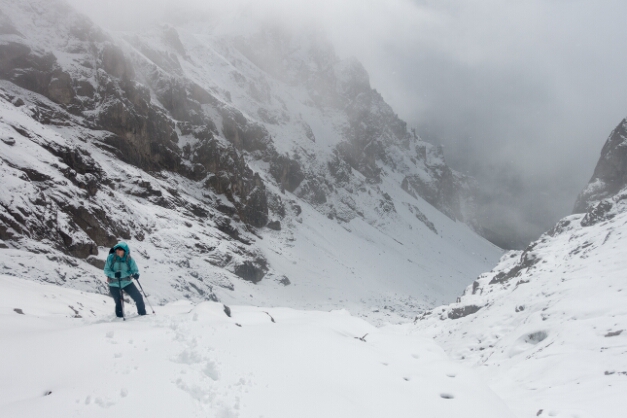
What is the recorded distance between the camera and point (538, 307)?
1614 cm

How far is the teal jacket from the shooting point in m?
8.65

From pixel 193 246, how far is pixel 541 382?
123 feet

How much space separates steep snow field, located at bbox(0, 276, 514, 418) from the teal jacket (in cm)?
91

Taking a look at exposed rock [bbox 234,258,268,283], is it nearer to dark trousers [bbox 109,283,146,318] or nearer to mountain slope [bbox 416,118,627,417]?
mountain slope [bbox 416,118,627,417]

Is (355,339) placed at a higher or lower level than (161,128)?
lower

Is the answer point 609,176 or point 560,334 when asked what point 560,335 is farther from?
point 609,176

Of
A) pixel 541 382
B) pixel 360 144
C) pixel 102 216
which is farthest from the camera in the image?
pixel 360 144

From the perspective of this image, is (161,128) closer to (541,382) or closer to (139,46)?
(139,46)

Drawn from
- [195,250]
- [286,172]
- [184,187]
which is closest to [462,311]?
[195,250]

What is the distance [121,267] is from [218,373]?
16.6ft

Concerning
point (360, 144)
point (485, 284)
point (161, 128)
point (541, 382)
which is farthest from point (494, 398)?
point (360, 144)

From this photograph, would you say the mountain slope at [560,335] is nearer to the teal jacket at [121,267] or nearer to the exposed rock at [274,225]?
the teal jacket at [121,267]

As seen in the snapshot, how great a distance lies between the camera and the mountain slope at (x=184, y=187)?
1162 inches

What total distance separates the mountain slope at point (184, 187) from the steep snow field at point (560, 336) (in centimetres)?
2457
